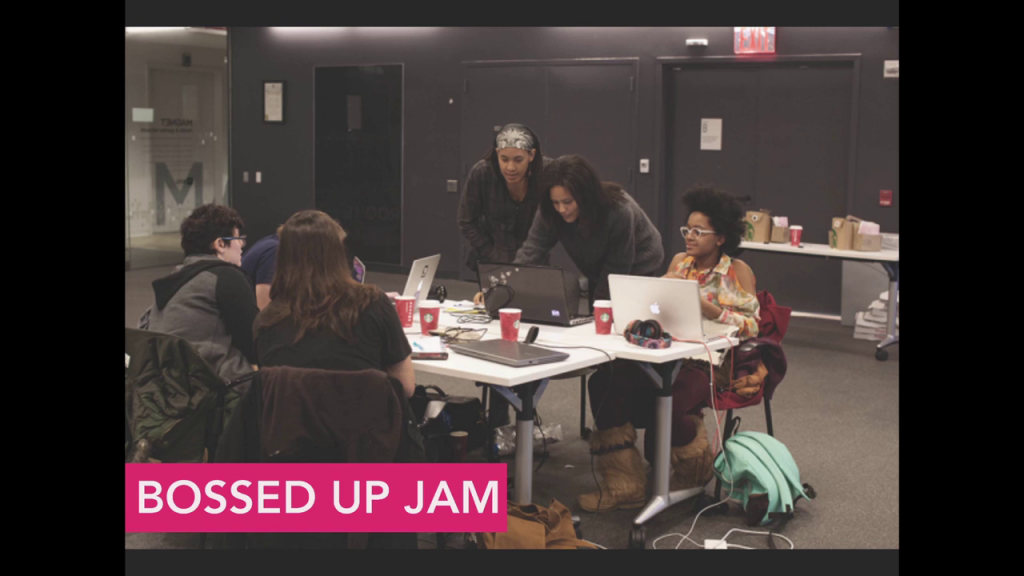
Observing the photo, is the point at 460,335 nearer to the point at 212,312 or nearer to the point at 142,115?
the point at 212,312

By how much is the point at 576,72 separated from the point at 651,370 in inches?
243

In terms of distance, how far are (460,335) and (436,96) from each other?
670 cm

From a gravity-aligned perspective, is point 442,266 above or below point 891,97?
below

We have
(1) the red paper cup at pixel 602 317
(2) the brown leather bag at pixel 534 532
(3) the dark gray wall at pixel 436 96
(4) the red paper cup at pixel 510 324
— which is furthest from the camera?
(3) the dark gray wall at pixel 436 96

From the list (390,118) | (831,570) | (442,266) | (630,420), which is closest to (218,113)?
(390,118)

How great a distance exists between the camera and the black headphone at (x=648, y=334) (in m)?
3.61

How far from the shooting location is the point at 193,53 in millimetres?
11078

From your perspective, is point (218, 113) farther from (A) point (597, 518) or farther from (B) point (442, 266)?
(A) point (597, 518)

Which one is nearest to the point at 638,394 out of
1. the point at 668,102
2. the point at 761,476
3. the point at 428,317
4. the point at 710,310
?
the point at 710,310

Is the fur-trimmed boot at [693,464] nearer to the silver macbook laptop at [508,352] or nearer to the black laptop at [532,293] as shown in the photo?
the black laptop at [532,293]

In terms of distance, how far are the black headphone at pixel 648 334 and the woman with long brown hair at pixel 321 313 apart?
1013mm

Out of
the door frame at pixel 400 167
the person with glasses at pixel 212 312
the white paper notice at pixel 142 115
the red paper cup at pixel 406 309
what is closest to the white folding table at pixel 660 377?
the red paper cup at pixel 406 309

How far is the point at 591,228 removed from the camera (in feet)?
14.5

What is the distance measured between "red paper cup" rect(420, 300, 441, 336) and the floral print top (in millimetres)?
1031
